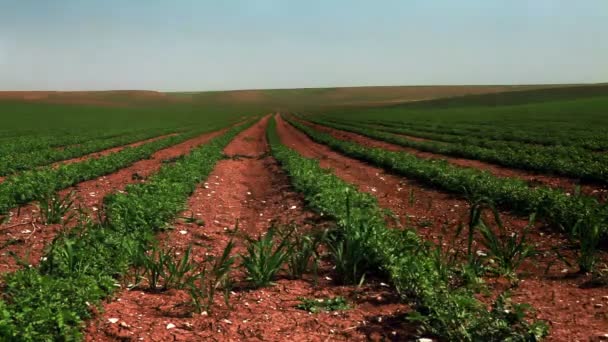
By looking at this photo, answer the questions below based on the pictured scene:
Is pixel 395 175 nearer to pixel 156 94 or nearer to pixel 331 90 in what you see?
pixel 156 94

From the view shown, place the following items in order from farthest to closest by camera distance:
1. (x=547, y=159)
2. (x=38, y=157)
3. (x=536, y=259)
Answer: (x=38, y=157) → (x=547, y=159) → (x=536, y=259)

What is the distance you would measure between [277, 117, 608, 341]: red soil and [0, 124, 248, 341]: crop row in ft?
12.7

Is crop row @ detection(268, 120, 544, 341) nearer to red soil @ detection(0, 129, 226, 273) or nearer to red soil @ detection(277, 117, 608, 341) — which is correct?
red soil @ detection(277, 117, 608, 341)

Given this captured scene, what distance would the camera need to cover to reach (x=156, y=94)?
161m

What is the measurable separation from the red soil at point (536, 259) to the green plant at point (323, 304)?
1419 millimetres

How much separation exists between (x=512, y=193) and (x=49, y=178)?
10.9m

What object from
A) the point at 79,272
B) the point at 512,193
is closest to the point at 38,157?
the point at 79,272

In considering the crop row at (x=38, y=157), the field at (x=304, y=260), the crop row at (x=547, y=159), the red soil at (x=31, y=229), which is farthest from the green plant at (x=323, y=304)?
Answer: the crop row at (x=38, y=157)

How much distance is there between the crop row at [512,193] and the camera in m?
7.35

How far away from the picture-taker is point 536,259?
6.71 meters

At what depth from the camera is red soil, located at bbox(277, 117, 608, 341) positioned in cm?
441

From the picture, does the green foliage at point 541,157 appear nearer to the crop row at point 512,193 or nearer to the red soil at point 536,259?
the crop row at point 512,193

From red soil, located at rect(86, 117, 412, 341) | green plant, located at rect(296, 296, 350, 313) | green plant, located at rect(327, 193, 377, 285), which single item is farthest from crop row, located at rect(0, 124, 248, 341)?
green plant, located at rect(327, 193, 377, 285)

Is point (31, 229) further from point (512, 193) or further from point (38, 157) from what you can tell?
point (38, 157)
